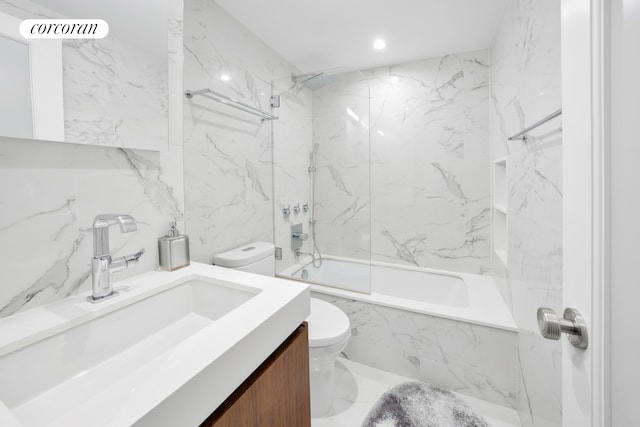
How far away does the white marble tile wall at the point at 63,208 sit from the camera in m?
0.76

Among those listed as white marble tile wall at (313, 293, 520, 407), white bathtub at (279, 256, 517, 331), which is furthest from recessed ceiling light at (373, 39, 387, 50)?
white marble tile wall at (313, 293, 520, 407)

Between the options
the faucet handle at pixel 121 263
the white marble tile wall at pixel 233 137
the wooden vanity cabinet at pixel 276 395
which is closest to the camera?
the wooden vanity cabinet at pixel 276 395

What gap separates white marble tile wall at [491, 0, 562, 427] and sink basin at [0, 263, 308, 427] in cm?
94

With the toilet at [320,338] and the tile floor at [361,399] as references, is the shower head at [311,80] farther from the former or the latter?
the tile floor at [361,399]

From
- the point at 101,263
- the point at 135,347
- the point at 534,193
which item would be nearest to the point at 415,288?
the point at 534,193

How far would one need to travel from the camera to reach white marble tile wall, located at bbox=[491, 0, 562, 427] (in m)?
0.95

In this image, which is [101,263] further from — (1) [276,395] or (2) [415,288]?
(2) [415,288]

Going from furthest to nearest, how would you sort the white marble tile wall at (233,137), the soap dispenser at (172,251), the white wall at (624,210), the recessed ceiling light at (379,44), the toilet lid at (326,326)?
the recessed ceiling light at (379,44) → the white marble tile wall at (233,137) → the toilet lid at (326,326) → the soap dispenser at (172,251) → the white wall at (624,210)

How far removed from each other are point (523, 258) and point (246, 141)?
1799mm

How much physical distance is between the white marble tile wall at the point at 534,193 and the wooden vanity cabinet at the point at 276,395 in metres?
0.88

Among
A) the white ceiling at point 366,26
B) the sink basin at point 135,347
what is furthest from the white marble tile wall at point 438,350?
the white ceiling at point 366,26

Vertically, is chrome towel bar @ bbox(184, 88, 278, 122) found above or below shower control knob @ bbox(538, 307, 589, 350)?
above

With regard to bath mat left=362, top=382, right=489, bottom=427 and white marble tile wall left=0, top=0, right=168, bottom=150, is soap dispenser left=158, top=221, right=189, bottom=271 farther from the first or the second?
bath mat left=362, top=382, right=489, bottom=427

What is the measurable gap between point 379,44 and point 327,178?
1126 mm
